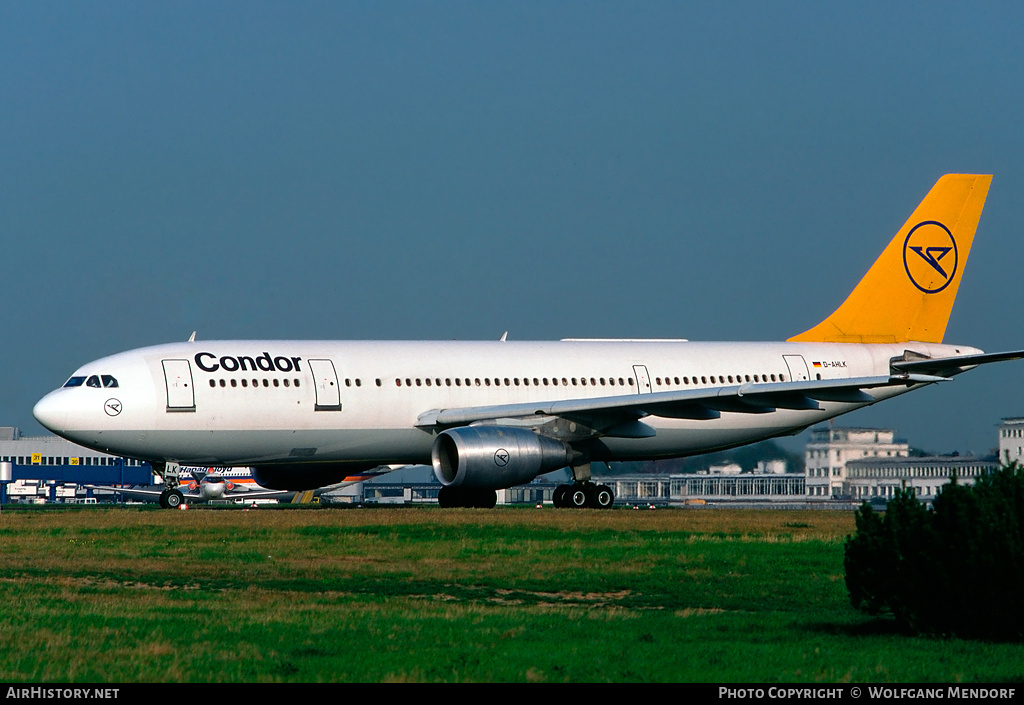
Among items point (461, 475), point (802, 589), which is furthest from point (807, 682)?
point (461, 475)

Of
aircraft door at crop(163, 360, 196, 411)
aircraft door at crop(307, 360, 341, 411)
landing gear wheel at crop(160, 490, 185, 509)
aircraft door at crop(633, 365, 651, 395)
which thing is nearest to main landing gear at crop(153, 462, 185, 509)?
landing gear wheel at crop(160, 490, 185, 509)

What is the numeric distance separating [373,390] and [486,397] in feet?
9.64

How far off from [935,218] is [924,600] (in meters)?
27.9

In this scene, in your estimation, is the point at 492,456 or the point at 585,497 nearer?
the point at 492,456

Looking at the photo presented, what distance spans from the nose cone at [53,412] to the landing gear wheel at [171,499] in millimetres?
2825

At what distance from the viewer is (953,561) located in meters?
12.7

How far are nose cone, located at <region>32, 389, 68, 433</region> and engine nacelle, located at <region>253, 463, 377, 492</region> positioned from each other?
16.5ft

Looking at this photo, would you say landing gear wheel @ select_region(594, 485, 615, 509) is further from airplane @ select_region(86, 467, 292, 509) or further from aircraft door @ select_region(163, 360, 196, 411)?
airplane @ select_region(86, 467, 292, 509)

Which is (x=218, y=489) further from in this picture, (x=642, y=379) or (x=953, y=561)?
(x=953, y=561)

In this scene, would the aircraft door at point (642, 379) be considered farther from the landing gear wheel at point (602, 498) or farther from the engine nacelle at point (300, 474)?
the engine nacelle at point (300, 474)

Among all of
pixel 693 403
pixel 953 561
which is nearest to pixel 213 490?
pixel 693 403

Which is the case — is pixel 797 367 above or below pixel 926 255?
below

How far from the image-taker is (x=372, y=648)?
11.5 meters

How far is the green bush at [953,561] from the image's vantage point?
12461 mm
